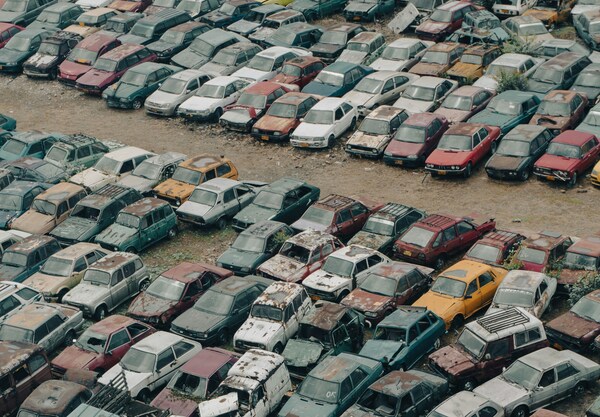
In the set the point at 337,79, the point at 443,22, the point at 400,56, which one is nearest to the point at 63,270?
the point at 337,79

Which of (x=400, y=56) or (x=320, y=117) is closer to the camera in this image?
(x=320, y=117)

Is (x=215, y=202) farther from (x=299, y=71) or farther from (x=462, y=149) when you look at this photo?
(x=299, y=71)

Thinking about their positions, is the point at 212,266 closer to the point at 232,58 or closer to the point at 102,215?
the point at 102,215

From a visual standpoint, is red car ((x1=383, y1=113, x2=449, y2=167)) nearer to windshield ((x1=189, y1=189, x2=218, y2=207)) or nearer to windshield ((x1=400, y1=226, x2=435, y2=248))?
windshield ((x1=400, y1=226, x2=435, y2=248))

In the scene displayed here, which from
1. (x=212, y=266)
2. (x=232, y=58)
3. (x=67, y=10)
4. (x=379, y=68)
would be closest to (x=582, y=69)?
(x=379, y=68)

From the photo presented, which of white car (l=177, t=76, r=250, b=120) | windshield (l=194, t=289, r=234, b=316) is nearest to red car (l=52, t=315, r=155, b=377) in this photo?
windshield (l=194, t=289, r=234, b=316)
